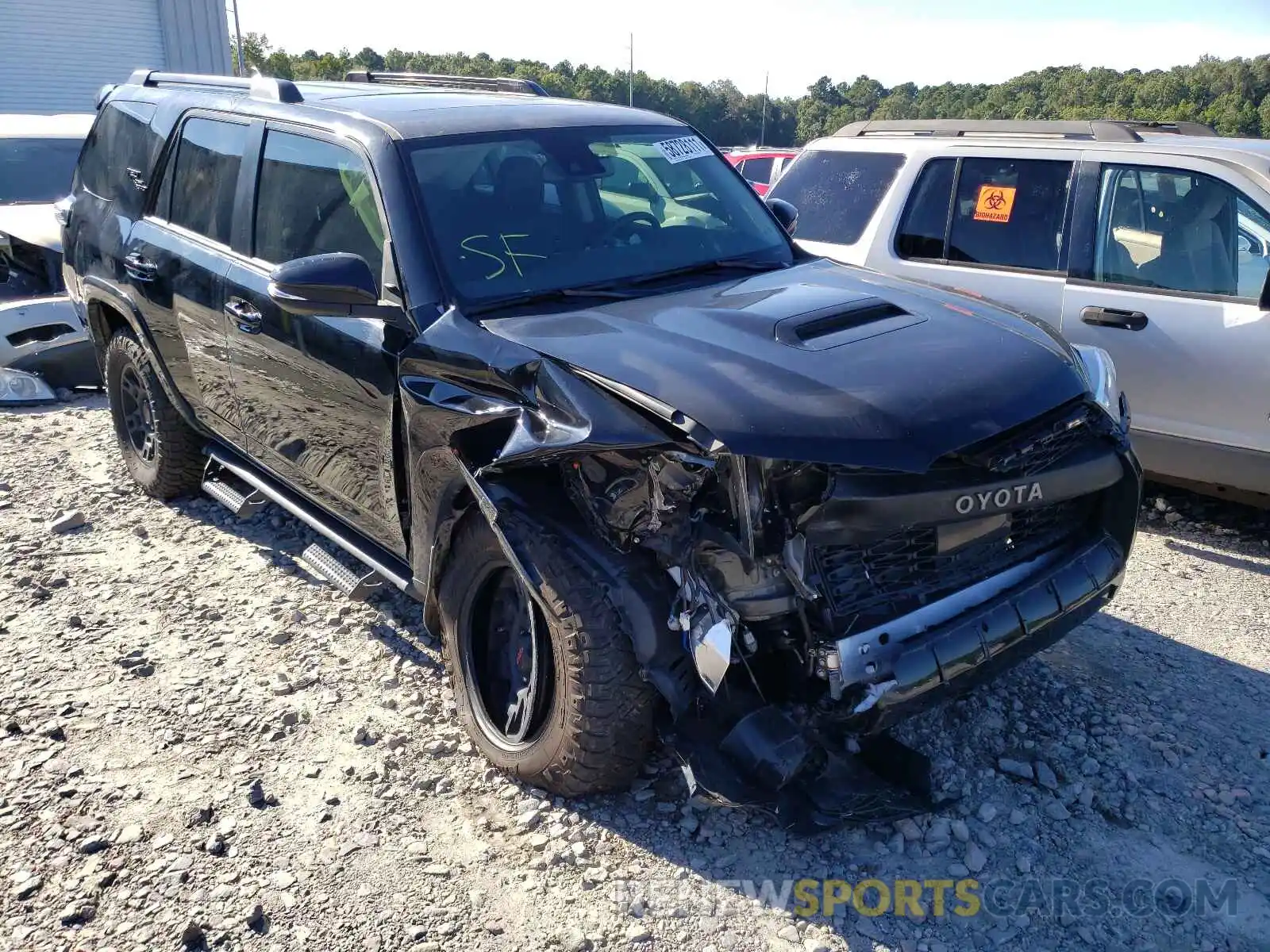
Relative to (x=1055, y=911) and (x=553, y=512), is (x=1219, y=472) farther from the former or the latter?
(x=553, y=512)

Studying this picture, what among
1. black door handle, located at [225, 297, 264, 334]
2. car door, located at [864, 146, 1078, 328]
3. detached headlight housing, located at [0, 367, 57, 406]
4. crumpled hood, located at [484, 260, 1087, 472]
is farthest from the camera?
detached headlight housing, located at [0, 367, 57, 406]

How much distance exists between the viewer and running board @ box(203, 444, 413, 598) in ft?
11.9

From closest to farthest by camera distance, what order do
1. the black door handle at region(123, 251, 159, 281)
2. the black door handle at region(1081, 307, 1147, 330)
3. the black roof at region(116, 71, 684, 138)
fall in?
the black roof at region(116, 71, 684, 138) → the black door handle at region(123, 251, 159, 281) → the black door handle at region(1081, 307, 1147, 330)

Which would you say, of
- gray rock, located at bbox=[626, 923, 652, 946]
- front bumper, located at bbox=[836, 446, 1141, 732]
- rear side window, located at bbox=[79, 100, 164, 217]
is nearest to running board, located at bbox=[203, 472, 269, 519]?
rear side window, located at bbox=[79, 100, 164, 217]

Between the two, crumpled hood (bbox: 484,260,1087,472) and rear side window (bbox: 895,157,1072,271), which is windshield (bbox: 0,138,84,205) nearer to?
rear side window (bbox: 895,157,1072,271)

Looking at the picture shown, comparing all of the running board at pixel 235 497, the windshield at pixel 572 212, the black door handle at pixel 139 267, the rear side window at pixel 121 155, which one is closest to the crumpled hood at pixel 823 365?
the windshield at pixel 572 212

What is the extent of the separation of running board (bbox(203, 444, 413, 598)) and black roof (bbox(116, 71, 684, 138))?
4.79ft

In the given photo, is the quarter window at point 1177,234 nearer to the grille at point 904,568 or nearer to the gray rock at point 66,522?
the grille at point 904,568

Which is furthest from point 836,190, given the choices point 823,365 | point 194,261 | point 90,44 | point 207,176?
point 90,44

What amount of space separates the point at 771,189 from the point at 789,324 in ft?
12.2

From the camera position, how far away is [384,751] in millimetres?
3354

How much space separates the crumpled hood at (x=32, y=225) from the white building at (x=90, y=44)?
1161 cm

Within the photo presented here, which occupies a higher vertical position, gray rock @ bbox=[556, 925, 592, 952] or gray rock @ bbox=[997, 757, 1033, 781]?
gray rock @ bbox=[997, 757, 1033, 781]

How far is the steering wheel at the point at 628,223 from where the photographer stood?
143 inches
